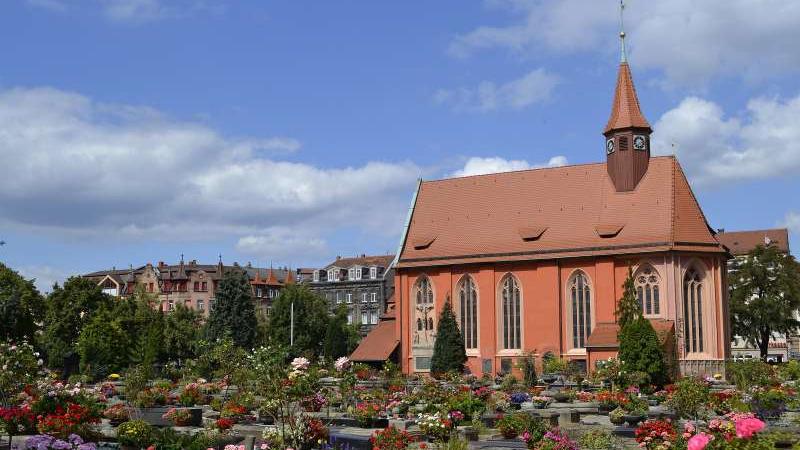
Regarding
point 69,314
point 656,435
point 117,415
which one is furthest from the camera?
point 69,314

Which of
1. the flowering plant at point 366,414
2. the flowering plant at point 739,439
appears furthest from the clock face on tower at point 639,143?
the flowering plant at point 739,439

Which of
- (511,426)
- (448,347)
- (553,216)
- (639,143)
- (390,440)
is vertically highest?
(639,143)

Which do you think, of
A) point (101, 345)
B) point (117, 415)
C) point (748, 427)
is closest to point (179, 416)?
point (117, 415)

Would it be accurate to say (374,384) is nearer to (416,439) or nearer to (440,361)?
(440,361)

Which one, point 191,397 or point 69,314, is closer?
point 191,397

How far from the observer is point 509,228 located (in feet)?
191

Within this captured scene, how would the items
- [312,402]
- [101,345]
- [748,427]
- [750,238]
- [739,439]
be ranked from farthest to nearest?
[750,238]
[101,345]
[312,402]
[739,439]
[748,427]

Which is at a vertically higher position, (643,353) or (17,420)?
(643,353)

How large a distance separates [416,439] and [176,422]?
7.65 metres

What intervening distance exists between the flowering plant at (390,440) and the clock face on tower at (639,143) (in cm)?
4063

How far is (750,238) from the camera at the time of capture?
385ft

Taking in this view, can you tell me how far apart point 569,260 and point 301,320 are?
35150 millimetres

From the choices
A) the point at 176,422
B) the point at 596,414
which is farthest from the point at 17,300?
the point at 596,414

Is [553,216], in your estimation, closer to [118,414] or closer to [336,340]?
[336,340]
